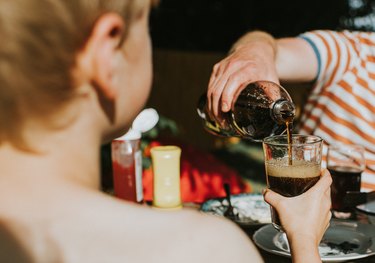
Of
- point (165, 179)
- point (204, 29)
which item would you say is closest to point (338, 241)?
point (165, 179)

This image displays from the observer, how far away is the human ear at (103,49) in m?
0.96

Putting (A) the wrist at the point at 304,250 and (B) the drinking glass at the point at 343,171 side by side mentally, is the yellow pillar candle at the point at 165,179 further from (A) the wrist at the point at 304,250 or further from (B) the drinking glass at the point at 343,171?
(A) the wrist at the point at 304,250

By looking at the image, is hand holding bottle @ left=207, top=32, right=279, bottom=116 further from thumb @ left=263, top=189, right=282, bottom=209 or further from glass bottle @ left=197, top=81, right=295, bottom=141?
thumb @ left=263, top=189, right=282, bottom=209

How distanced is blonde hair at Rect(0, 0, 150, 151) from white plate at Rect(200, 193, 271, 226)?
1136mm

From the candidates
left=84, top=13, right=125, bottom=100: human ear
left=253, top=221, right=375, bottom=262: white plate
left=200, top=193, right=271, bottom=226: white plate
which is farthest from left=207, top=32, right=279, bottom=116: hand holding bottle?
left=84, top=13, right=125, bottom=100: human ear

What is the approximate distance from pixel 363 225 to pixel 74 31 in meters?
1.35

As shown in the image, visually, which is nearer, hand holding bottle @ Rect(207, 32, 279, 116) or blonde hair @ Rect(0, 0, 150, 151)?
blonde hair @ Rect(0, 0, 150, 151)

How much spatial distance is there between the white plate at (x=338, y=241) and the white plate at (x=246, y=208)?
105 mm

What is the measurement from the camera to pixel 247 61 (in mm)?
2131

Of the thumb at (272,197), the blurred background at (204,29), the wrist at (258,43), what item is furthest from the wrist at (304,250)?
the blurred background at (204,29)

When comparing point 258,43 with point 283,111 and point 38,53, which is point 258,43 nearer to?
point 283,111

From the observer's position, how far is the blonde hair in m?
0.88

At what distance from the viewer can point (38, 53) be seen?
2.96ft

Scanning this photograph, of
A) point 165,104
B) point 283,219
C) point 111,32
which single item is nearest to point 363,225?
point 283,219
